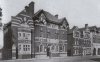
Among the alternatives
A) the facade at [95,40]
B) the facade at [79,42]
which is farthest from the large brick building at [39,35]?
the facade at [95,40]

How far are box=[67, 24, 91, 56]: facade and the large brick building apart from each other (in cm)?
55

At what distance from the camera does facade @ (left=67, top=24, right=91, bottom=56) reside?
672cm

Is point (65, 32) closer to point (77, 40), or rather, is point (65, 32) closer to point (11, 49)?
point (77, 40)

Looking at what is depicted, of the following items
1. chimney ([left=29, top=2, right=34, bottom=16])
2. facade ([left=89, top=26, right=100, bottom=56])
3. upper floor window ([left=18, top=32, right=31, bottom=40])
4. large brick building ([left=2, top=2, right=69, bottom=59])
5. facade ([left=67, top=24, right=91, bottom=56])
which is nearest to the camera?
chimney ([left=29, top=2, right=34, bottom=16])

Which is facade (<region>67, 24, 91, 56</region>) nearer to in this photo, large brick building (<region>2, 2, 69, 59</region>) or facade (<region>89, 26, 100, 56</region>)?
facade (<region>89, 26, 100, 56</region>)

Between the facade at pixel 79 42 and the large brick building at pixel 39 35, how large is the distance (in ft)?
1.79

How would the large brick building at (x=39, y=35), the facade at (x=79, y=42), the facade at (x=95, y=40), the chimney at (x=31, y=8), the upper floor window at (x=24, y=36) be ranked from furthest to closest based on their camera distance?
the facade at (x=95, y=40)
the facade at (x=79, y=42)
the upper floor window at (x=24, y=36)
the large brick building at (x=39, y=35)
the chimney at (x=31, y=8)

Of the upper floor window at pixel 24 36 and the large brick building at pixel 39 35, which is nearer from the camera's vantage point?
the large brick building at pixel 39 35

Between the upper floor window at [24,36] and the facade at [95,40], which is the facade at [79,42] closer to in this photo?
the facade at [95,40]

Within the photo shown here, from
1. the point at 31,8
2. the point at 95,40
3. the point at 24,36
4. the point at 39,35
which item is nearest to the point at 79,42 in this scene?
the point at 95,40

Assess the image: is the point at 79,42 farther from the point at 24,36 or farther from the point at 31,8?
the point at 31,8

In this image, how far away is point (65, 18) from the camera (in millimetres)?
5559

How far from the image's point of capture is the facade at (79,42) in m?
6.72

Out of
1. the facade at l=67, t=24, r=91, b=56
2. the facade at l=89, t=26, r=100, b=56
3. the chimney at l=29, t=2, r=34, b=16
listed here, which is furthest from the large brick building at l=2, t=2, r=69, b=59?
the facade at l=89, t=26, r=100, b=56
